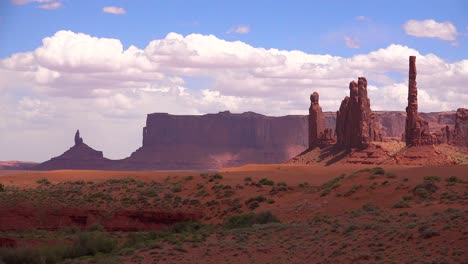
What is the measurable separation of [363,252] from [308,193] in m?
20.5

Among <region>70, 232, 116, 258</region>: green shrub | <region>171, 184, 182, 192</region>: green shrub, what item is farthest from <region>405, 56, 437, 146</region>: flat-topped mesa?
<region>70, 232, 116, 258</region>: green shrub

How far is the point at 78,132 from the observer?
170 m

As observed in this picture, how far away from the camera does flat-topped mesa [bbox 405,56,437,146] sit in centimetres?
7975

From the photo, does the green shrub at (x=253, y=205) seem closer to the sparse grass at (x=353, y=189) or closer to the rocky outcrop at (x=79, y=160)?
the sparse grass at (x=353, y=189)

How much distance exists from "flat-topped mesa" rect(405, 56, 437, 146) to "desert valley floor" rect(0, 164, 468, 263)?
19.6m

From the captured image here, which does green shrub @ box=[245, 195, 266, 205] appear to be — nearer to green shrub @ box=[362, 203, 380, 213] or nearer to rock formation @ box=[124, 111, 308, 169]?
green shrub @ box=[362, 203, 380, 213]

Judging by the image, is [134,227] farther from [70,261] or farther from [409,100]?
[409,100]

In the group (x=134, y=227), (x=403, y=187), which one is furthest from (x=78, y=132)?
(x=403, y=187)

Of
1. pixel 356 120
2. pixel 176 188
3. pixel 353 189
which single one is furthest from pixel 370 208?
pixel 356 120

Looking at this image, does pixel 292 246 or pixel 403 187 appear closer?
pixel 292 246

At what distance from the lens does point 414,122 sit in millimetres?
80062

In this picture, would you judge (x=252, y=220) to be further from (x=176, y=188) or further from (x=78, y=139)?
(x=78, y=139)

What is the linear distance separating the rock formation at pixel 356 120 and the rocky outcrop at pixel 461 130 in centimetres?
970

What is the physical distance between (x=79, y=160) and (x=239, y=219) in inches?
5153
